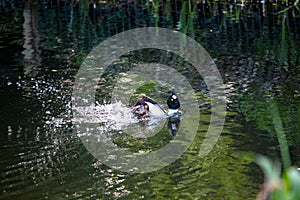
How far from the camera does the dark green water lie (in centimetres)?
500

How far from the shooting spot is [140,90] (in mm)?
8031

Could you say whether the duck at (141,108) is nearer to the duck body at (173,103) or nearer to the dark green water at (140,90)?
the duck body at (173,103)

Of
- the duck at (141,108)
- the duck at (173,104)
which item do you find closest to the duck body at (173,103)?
the duck at (173,104)

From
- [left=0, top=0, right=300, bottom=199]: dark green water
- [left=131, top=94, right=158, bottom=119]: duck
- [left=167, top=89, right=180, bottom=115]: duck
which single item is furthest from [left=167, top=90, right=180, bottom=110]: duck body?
[left=0, top=0, right=300, bottom=199]: dark green water

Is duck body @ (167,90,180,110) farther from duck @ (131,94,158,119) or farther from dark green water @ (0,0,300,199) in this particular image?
dark green water @ (0,0,300,199)

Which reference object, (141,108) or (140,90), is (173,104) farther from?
(140,90)

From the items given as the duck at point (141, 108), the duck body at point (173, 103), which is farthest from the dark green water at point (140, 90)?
the duck at point (141, 108)

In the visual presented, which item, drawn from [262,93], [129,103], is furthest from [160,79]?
[262,93]

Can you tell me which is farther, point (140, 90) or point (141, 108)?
point (140, 90)

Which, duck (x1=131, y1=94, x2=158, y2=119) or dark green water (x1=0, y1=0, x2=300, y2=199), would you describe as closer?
dark green water (x1=0, y1=0, x2=300, y2=199)

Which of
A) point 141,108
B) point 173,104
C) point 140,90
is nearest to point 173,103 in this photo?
point 173,104

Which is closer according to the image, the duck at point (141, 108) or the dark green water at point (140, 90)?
the dark green water at point (140, 90)

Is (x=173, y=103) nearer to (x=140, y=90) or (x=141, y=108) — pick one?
(x=141, y=108)

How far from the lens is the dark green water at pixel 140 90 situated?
16.4 ft
